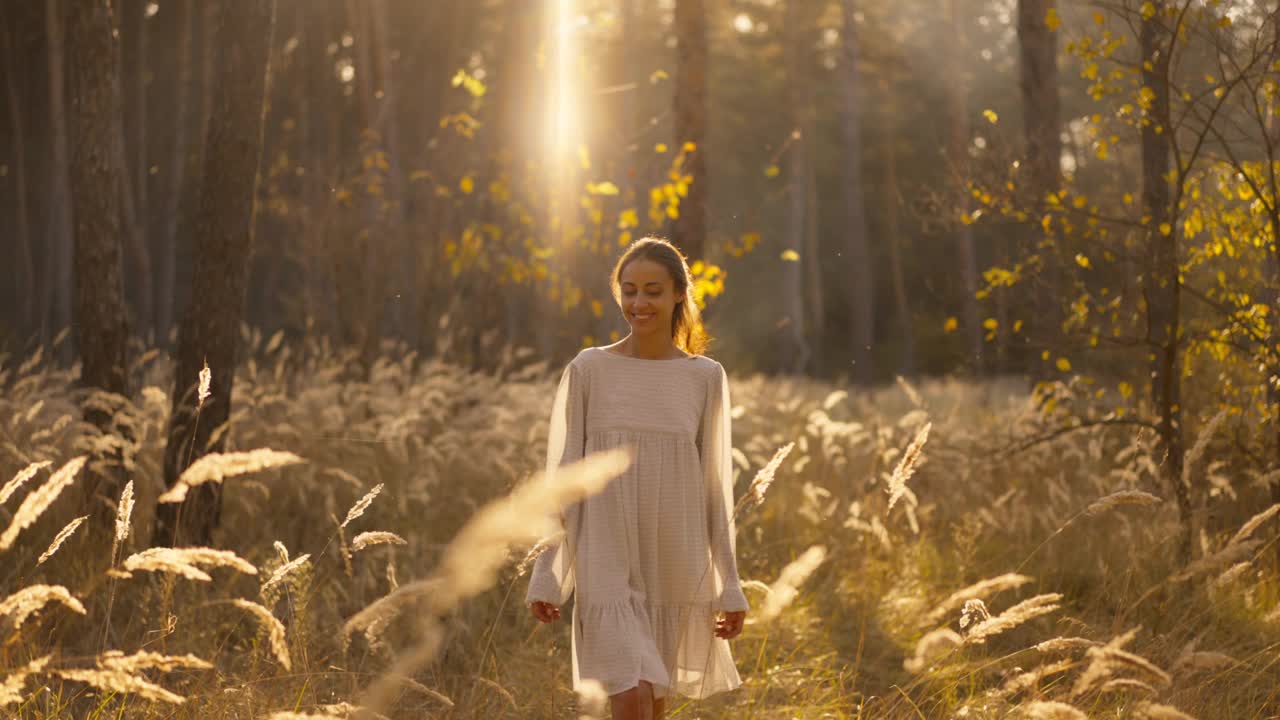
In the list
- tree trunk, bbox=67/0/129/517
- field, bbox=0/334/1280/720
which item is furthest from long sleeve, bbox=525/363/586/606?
tree trunk, bbox=67/0/129/517

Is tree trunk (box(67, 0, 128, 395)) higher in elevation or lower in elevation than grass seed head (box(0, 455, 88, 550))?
higher

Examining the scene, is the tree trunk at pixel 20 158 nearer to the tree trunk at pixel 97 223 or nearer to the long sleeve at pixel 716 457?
the tree trunk at pixel 97 223

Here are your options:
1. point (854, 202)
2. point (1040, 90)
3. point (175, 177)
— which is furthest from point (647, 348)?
point (854, 202)

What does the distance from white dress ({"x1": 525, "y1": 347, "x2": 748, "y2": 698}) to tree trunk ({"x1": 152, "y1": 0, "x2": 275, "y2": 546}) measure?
3.17 meters

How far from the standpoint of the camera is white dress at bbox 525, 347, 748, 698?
355cm

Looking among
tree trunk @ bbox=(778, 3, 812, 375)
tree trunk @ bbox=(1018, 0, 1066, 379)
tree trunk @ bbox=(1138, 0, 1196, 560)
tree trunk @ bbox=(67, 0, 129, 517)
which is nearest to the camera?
tree trunk @ bbox=(1138, 0, 1196, 560)

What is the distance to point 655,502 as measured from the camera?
3.64m

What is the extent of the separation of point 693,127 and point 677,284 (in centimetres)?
642

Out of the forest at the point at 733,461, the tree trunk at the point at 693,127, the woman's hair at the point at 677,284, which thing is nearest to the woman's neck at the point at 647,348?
the woman's hair at the point at 677,284

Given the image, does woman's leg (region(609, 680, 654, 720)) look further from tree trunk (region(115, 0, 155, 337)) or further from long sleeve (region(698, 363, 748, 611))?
tree trunk (region(115, 0, 155, 337))

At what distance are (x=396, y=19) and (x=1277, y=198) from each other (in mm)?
19738

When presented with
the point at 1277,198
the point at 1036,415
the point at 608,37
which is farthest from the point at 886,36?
the point at 1277,198

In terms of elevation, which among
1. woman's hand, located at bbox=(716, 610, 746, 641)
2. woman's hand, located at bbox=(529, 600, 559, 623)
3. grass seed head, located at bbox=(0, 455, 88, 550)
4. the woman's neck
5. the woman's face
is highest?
the woman's face

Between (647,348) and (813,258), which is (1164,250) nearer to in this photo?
(647,348)
